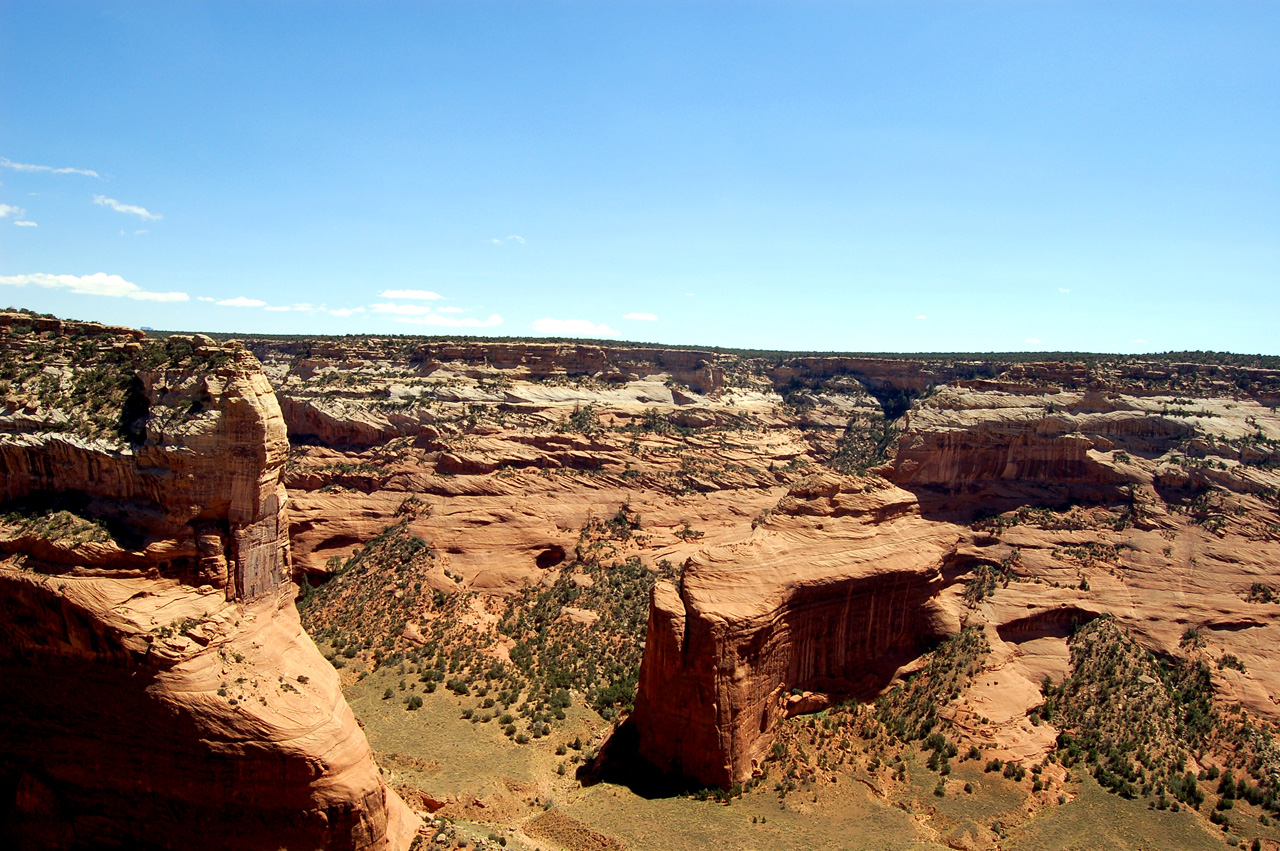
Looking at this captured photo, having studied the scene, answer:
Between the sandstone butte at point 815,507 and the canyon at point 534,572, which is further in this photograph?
the sandstone butte at point 815,507

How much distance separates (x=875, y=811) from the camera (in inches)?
873

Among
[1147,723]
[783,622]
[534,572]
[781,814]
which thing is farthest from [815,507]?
[534,572]

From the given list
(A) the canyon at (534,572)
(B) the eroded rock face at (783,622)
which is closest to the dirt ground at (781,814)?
(A) the canyon at (534,572)

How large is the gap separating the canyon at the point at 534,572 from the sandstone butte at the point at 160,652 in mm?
71

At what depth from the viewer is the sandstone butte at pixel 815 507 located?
80.1 feet

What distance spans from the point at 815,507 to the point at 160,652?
21499 mm

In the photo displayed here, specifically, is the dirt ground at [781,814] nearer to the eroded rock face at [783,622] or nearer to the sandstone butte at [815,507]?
the sandstone butte at [815,507]

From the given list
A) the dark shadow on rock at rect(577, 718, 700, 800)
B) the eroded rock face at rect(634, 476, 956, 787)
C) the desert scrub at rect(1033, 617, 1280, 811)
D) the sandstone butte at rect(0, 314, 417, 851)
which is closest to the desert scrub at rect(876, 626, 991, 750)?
the eroded rock face at rect(634, 476, 956, 787)

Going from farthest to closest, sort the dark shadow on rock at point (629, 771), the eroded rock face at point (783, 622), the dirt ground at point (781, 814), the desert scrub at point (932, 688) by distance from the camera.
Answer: the desert scrub at point (932, 688), the dark shadow on rock at point (629, 771), the eroded rock face at point (783, 622), the dirt ground at point (781, 814)

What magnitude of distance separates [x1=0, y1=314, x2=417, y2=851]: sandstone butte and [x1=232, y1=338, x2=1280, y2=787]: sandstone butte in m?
11.3

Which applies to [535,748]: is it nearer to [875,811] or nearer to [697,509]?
[875,811]

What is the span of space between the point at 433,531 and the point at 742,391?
4778 centimetres

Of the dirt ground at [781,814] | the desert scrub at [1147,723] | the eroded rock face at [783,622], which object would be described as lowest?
the dirt ground at [781,814]

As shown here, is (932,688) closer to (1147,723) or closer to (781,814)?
(1147,723)
